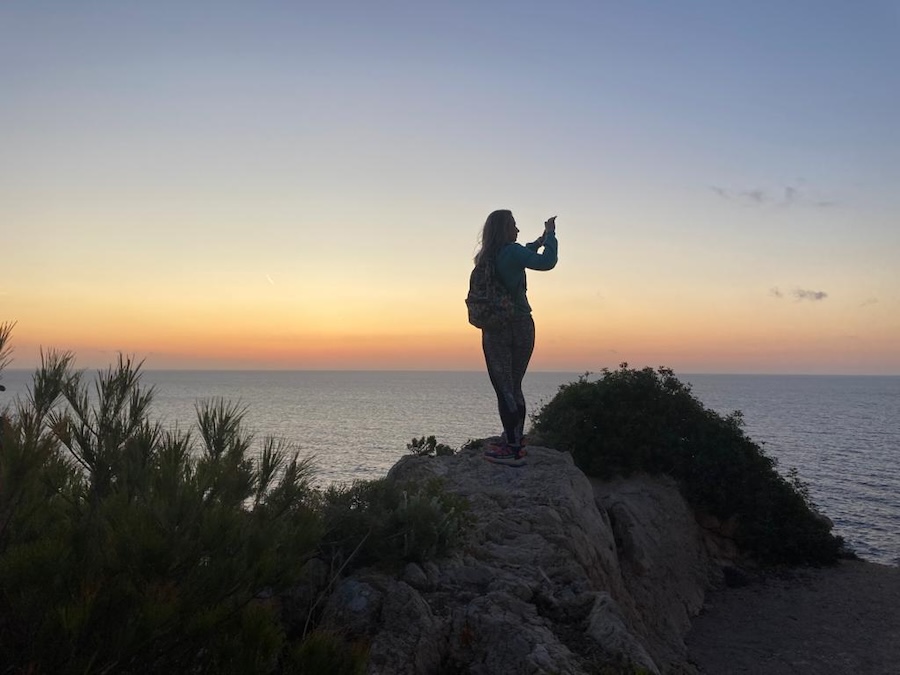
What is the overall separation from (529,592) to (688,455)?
10.4m

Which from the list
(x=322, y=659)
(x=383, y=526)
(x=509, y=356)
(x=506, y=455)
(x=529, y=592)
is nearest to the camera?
(x=322, y=659)

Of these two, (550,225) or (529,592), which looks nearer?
(529,592)

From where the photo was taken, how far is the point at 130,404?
471 cm

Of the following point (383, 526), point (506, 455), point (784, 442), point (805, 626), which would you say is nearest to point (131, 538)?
point (383, 526)

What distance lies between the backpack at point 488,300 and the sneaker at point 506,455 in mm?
1969

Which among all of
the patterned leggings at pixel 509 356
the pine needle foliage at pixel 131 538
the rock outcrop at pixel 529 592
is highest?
the patterned leggings at pixel 509 356

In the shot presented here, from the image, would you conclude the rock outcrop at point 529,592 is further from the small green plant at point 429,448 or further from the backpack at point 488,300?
the backpack at point 488,300

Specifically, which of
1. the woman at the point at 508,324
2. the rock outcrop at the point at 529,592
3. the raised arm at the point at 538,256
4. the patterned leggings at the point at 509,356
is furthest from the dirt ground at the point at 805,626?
the raised arm at the point at 538,256

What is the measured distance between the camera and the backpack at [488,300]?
373 inches

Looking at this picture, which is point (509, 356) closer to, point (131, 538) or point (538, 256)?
point (538, 256)

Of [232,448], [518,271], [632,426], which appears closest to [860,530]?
[632,426]

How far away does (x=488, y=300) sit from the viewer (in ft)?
31.1

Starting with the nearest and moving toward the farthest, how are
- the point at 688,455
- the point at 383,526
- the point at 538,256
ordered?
the point at 383,526
the point at 538,256
the point at 688,455

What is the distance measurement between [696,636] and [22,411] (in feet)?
34.9
